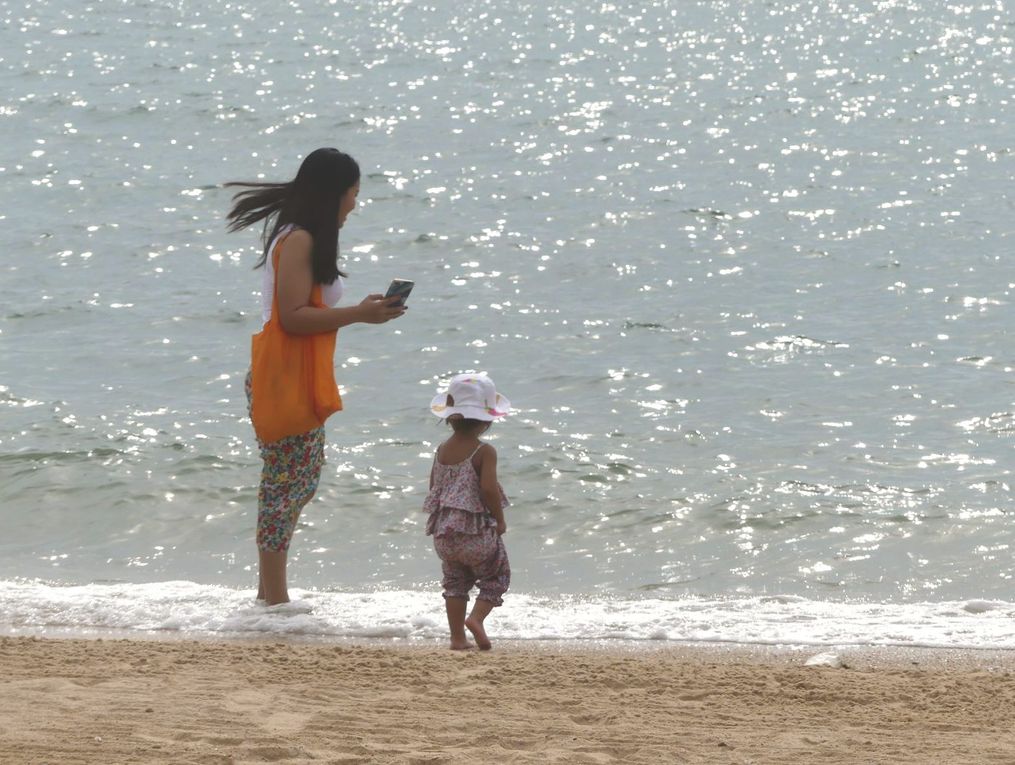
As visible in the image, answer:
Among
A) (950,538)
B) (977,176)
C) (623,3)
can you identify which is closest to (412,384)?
(950,538)

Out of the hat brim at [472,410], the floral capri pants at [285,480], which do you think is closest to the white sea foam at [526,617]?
the floral capri pants at [285,480]

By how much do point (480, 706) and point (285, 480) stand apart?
57.4 inches

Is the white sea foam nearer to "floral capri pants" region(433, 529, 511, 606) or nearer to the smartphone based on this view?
"floral capri pants" region(433, 529, 511, 606)

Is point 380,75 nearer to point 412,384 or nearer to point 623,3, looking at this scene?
Answer: point 623,3

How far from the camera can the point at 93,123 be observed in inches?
824

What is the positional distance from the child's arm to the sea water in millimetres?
822

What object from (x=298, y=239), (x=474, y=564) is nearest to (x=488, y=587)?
(x=474, y=564)

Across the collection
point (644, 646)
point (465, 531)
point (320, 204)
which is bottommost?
point (644, 646)

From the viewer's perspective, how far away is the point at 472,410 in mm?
5754

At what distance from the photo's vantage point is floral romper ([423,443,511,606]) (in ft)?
19.2

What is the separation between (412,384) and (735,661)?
509 cm

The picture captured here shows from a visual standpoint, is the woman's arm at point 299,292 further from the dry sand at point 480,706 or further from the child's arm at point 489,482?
the dry sand at point 480,706

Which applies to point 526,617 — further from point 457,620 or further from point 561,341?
point 561,341

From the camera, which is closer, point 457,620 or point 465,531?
point 465,531
